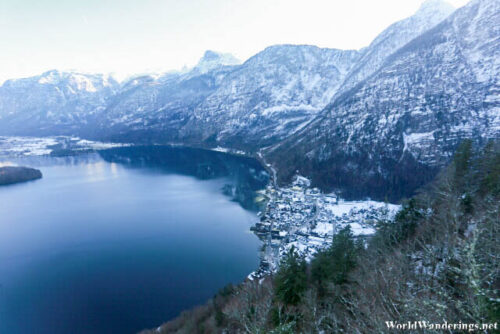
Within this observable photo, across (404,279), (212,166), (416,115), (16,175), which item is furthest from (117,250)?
(416,115)

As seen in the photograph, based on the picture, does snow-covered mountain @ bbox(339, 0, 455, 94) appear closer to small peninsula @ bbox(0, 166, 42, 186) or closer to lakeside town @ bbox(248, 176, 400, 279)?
lakeside town @ bbox(248, 176, 400, 279)

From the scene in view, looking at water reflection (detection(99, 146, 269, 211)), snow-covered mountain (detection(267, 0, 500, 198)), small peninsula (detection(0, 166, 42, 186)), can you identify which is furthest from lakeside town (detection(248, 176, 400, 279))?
small peninsula (detection(0, 166, 42, 186))

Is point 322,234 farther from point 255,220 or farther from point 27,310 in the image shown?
point 27,310

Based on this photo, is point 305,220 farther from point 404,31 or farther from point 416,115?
point 404,31

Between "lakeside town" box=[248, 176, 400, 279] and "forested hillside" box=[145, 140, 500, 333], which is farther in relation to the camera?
"lakeside town" box=[248, 176, 400, 279]

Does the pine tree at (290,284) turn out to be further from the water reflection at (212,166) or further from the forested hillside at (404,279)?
the water reflection at (212,166)

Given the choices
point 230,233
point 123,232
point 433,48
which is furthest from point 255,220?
point 433,48
